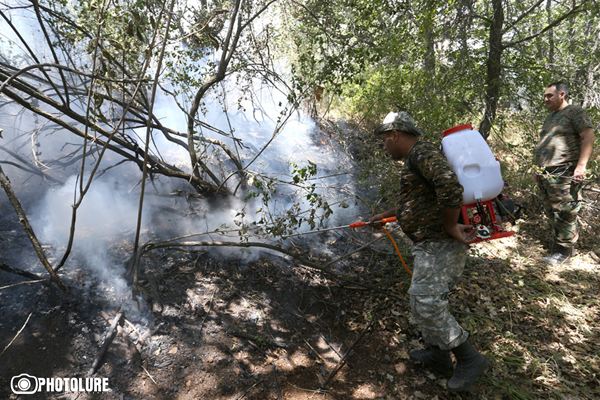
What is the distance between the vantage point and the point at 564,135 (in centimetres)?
407

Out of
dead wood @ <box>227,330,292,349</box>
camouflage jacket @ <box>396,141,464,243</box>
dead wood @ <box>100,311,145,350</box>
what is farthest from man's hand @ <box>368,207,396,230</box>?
dead wood @ <box>100,311,145,350</box>

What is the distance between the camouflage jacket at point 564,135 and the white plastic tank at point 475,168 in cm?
262

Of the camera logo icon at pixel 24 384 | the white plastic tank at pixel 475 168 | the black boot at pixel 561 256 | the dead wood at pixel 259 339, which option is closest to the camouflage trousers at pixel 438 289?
the white plastic tank at pixel 475 168

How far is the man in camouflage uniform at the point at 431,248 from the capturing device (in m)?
2.45

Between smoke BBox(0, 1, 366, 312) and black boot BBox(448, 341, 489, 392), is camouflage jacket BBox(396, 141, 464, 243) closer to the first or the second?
black boot BBox(448, 341, 489, 392)

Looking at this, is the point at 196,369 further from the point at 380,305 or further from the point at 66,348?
the point at 380,305

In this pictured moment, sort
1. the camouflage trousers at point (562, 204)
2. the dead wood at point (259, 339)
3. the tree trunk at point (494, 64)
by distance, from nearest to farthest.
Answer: the dead wood at point (259, 339), the camouflage trousers at point (562, 204), the tree trunk at point (494, 64)

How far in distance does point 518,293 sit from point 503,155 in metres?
5.85

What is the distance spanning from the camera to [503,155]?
8445mm

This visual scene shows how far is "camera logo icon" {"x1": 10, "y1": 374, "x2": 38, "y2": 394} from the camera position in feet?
7.78

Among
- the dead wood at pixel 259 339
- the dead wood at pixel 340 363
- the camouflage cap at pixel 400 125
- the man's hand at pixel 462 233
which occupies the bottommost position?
the dead wood at pixel 340 363

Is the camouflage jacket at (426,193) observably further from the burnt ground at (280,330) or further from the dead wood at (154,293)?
the dead wood at (154,293)

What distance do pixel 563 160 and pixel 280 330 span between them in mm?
4130

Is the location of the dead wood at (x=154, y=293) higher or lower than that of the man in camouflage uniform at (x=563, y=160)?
lower
